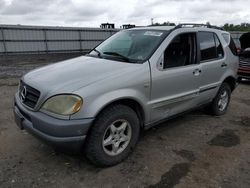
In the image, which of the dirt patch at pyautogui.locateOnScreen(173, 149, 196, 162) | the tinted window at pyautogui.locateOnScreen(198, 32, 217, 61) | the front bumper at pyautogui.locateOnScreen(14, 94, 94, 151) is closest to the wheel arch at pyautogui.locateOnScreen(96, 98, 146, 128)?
the front bumper at pyautogui.locateOnScreen(14, 94, 94, 151)

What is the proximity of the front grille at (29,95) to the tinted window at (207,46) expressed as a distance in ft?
9.16

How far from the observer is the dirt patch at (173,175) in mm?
3002

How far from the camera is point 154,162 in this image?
3486 mm

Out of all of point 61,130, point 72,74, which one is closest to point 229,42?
point 72,74

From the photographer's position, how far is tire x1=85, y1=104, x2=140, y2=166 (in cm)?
304

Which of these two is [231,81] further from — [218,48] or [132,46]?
[132,46]

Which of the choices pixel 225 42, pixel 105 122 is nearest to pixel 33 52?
pixel 225 42

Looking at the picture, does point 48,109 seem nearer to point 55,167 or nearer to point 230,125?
point 55,167

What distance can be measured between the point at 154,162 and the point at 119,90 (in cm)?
110

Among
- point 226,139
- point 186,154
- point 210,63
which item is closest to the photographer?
point 186,154

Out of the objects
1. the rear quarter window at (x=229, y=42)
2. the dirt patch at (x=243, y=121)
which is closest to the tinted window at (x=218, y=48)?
the rear quarter window at (x=229, y=42)

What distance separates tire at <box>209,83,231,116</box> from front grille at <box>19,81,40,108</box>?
3461mm

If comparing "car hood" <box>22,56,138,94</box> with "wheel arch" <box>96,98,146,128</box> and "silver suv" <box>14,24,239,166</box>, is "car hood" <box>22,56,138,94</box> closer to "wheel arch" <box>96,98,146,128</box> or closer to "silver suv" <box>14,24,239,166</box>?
"silver suv" <box>14,24,239,166</box>

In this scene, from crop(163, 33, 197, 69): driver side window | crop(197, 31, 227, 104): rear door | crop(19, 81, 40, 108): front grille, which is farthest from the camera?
crop(197, 31, 227, 104): rear door
